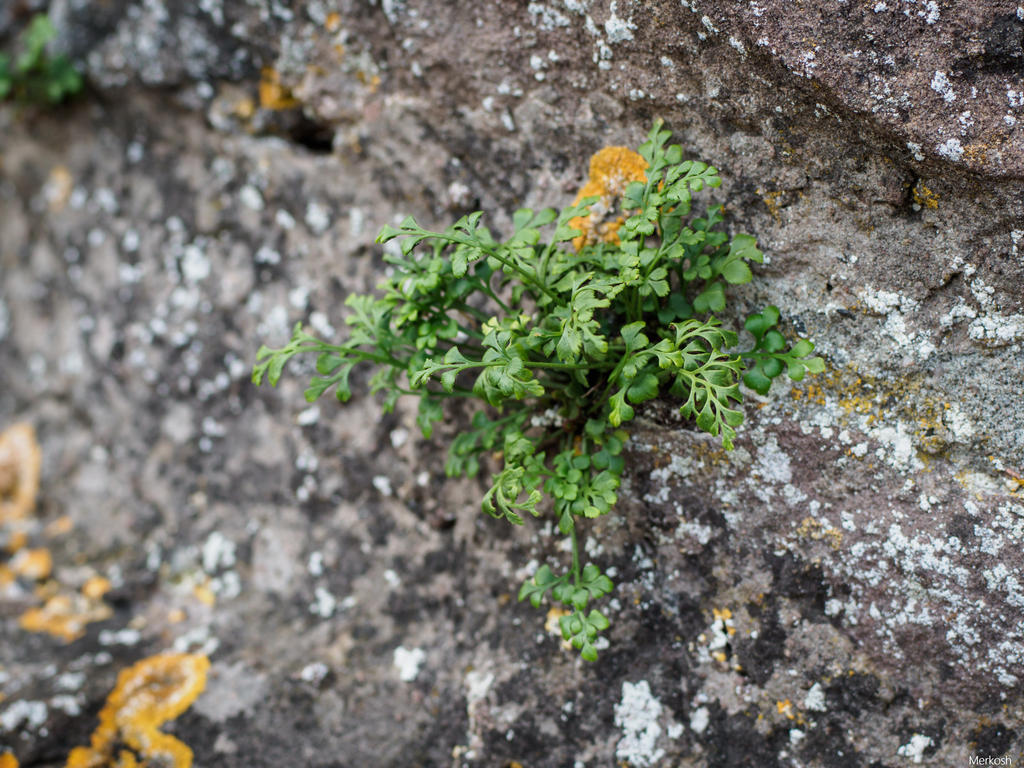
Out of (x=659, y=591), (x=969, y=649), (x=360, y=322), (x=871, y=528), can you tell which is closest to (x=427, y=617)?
(x=659, y=591)

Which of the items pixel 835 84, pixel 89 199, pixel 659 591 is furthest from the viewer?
pixel 89 199

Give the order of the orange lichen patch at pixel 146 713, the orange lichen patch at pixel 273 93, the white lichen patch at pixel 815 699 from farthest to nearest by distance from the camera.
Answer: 1. the orange lichen patch at pixel 273 93
2. the orange lichen patch at pixel 146 713
3. the white lichen patch at pixel 815 699

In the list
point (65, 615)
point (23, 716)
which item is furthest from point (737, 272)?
point (65, 615)

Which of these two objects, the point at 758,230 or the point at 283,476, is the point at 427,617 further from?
the point at 758,230

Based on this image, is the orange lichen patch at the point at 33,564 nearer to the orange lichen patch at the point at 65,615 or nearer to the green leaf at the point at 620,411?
the orange lichen patch at the point at 65,615

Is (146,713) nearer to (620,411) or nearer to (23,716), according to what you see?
(23,716)

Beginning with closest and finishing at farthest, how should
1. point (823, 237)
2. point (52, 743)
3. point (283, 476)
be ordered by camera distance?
point (823, 237)
point (52, 743)
point (283, 476)

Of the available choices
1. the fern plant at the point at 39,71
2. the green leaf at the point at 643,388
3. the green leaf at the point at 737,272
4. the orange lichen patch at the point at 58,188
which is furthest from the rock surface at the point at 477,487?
the orange lichen patch at the point at 58,188
